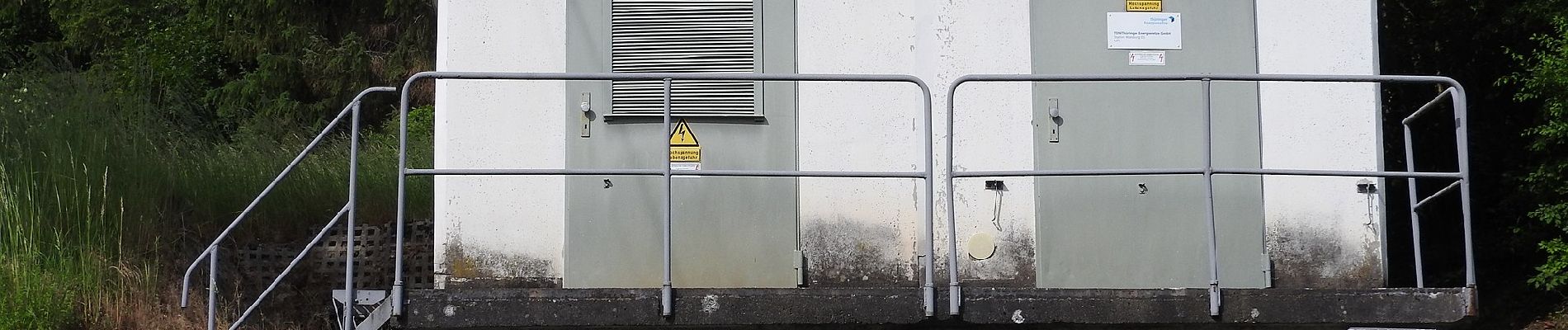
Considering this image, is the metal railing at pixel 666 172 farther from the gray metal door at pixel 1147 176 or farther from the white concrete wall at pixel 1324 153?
the white concrete wall at pixel 1324 153

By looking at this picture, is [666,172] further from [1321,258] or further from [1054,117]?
[1321,258]

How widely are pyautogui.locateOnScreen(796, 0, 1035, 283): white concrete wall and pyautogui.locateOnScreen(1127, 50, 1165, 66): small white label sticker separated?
20.3 inches

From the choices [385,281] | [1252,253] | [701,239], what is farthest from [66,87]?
[1252,253]

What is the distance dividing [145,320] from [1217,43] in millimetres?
7818

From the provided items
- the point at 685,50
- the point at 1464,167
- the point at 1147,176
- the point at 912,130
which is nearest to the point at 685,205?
the point at 685,50

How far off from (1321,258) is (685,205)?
3.07 m

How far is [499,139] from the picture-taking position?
604 centimetres

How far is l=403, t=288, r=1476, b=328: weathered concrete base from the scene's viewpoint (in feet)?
17.1

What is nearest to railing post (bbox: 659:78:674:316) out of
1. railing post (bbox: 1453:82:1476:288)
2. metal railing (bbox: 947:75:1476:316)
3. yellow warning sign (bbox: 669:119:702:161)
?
yellow warning sign (bbox: 669:119:702:161)

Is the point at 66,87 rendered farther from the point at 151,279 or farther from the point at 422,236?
the point at 422,236

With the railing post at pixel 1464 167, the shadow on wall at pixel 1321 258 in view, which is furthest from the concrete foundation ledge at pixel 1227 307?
the shadow on wall at pixel 1321 258

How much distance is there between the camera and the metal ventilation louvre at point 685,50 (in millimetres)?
6105

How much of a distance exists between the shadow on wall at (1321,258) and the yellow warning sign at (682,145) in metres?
2.80

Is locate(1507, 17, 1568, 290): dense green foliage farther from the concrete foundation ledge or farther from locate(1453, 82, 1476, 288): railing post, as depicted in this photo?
the concrete foundation ledge
